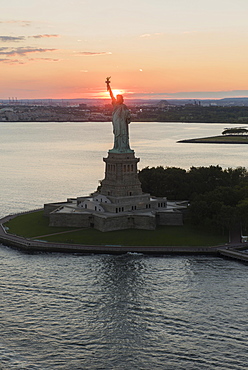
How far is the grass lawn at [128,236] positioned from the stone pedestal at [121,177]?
625 cm

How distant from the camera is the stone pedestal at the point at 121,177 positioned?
231ft

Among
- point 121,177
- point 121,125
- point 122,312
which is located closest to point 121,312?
point 122,312

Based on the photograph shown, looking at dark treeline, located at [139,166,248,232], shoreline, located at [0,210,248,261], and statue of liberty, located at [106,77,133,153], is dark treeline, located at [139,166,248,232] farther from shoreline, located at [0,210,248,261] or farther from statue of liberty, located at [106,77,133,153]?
statue of liberty, located at [106,77,133,153]

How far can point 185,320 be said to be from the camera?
138 feet

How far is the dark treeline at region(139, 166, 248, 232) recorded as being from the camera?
6562 centimetres

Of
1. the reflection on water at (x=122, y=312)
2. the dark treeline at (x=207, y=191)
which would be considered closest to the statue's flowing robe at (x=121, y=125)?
the dark treeline at (x=207, y=191)

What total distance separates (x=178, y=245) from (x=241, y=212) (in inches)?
390

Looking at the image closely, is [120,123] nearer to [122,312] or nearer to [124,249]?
[124,249]

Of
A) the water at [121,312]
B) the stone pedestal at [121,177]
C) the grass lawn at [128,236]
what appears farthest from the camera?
the stone pedestal at [121,177]

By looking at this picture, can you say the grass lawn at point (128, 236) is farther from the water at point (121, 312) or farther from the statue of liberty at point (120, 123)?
the statue of liberty at point (120, 123)

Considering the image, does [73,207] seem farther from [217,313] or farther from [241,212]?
[217,313]

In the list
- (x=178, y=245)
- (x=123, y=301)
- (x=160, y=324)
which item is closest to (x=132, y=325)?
(x=160, y=324)

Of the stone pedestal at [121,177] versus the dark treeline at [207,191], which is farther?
the stone pedestal at [121,177]

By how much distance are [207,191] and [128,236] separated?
19042 mm
